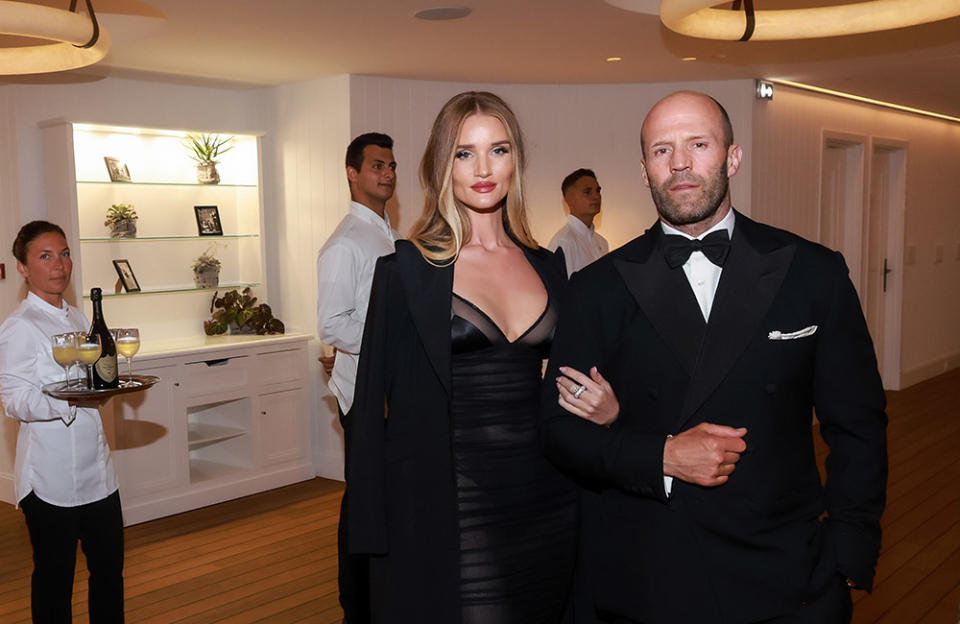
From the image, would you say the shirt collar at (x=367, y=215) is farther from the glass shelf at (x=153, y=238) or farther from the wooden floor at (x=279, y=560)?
the glass shelf at (x=153, y=238)

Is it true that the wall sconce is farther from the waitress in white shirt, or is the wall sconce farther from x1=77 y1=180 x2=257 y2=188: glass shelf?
the waitress in white shirt

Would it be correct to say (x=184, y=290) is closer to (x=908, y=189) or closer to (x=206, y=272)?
(x=206, y=272)

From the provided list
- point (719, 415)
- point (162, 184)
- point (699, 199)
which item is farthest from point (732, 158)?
point (162, 184)

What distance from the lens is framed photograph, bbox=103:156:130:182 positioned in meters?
5.80

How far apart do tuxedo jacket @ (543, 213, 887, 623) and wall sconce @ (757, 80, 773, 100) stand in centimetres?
517

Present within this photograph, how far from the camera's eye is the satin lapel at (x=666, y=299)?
1.84m

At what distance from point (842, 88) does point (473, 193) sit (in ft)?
20.3

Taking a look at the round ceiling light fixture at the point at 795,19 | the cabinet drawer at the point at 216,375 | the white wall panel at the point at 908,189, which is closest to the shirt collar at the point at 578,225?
the white wall panel at the point at 908,189

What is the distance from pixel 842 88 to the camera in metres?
7.44

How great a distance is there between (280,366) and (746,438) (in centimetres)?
458

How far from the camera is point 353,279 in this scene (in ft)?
13.0

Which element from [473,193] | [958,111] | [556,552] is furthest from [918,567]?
[958,111]

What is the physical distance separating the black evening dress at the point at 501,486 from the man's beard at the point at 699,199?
1.69 feet

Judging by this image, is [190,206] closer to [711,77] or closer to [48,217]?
[48,217]
